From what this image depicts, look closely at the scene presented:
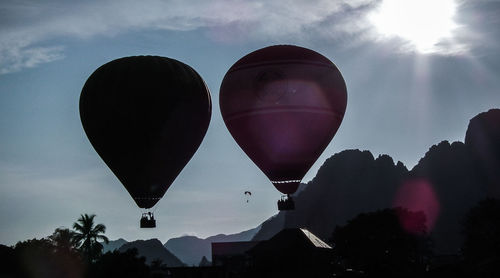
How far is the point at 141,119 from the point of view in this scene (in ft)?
117

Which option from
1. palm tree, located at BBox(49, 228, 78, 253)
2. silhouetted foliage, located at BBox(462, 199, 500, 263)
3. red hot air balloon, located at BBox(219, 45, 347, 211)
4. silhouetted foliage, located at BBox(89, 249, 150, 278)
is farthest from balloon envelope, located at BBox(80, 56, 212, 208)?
silhouetted foliage, located at BBox(462, 199, 500, 263)

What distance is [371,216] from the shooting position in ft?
287

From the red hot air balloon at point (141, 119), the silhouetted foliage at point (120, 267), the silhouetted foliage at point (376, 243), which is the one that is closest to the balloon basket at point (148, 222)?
the red hot air balloon at point (141, 119)

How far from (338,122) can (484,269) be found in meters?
14.6

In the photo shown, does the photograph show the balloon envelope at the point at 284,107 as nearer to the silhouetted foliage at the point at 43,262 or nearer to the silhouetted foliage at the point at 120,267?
the silhouetted foliage at the point at 120,267

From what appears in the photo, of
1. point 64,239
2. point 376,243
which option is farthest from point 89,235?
point 376,243

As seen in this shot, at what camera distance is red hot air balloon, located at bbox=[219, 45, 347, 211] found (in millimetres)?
35156

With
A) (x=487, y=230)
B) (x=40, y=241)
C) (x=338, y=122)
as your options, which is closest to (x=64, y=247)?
(x=40, y=241)

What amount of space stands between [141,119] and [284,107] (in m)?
8.41

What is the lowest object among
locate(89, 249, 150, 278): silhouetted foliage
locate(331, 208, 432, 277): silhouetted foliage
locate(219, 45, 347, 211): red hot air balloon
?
locate(89, 249, 150, 278): silhouetted foliage

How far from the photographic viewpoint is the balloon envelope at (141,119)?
1406 inches

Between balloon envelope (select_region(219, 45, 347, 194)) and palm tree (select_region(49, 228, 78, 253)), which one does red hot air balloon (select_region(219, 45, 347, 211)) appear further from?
palm tree (select_region(49, 228, 78, 253))

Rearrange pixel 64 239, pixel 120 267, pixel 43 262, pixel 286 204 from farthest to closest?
pixel 64 239, pixel 43 262, pixel 120 267, pixel 286 204

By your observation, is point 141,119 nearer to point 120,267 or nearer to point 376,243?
point 120,267
